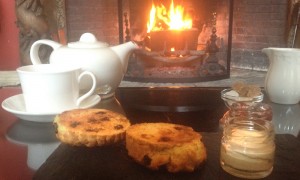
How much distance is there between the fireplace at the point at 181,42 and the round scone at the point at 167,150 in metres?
1.62

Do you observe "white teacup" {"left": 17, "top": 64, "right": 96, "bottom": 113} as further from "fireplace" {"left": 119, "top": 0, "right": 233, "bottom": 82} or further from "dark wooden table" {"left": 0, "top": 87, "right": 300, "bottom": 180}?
"fireplace" {"left": 119, "top": 0, "right": 233, "bottom": 82}

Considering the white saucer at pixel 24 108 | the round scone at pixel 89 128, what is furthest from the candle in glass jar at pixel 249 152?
the white saucer at pixel 24 108

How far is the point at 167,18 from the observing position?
2.30 m

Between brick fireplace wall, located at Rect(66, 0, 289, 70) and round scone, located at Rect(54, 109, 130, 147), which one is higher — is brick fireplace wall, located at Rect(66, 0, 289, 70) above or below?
above

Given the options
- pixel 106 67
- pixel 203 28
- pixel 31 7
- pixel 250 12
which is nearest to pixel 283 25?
pixel 250 12

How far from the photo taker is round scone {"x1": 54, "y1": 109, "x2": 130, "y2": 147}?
0.57 m

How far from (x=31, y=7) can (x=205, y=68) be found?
3.43 ft

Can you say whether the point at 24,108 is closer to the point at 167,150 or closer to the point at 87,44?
the point at 87,44

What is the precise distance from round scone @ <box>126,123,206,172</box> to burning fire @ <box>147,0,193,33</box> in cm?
178

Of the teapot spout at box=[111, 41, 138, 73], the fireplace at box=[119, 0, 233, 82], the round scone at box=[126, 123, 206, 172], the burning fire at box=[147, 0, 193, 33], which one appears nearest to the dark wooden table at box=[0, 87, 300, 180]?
the round scone at box=[126, 123, 206, 172]

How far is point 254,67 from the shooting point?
2.43m

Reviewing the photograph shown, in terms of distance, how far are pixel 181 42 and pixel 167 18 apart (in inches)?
7.5

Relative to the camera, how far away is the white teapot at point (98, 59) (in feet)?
2.81

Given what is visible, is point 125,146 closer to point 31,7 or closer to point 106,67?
point 106,67
